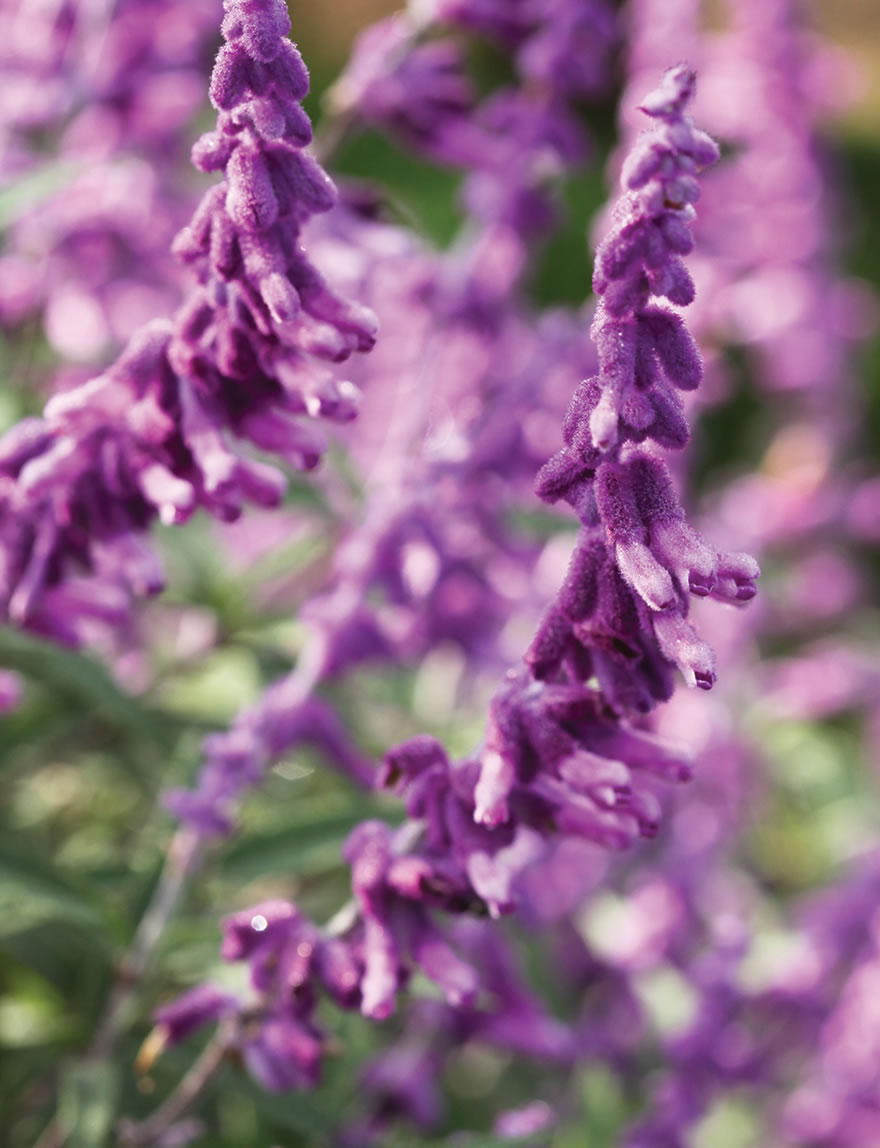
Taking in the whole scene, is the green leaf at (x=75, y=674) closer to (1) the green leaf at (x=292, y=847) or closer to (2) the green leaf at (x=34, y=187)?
(1) the green leaf at (x=292, y=847)

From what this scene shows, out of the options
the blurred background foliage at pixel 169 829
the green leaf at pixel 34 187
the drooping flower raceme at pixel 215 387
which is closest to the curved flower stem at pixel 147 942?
the blurred background foliage at pixel 169 829

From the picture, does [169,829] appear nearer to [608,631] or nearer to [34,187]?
[34,187]

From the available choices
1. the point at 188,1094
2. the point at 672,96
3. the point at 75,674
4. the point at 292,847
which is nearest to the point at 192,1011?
the point at 188,1094

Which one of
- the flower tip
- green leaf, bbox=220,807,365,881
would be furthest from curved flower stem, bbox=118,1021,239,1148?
the flower tip

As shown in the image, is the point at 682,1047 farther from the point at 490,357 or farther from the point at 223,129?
the point at 223,129

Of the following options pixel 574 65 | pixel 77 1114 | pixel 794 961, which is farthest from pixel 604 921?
pixel 574 65

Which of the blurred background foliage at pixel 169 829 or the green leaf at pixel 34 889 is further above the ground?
the green leaf at pixel 34 889

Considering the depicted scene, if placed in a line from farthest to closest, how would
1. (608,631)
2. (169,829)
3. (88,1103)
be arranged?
(169,829) → (88,1103) → (608,631)
